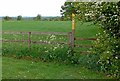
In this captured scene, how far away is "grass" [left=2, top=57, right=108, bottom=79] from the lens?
1079 cm

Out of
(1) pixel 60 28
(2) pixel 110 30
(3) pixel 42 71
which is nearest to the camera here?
(2) pixel 110 30

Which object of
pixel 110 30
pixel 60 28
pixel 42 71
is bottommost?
pixel 60 28

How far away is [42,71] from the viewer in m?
11.6

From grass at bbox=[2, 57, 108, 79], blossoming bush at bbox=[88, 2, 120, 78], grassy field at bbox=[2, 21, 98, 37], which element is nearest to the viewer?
blossoming bush at bbox=[88, 2, 120, 78]

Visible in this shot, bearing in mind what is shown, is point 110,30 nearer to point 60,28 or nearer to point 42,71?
point 42,71

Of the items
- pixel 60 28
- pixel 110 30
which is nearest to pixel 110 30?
pixel 110 30

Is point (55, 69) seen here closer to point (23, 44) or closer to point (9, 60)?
point (9, 60)

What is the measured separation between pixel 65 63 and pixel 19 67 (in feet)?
7.23

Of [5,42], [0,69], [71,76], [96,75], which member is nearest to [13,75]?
[0,69]

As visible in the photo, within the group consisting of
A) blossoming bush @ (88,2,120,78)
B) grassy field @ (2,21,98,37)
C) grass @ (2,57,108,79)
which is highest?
blossoming bush @ (88,2,120,78)

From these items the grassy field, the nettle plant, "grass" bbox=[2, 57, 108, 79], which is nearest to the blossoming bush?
the nettle plant

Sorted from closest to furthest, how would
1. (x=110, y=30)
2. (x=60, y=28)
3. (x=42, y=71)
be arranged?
(x=110, y=30), (x=42, y=71), (x=60, y=28)

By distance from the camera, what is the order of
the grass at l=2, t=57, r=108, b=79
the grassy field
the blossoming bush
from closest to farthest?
the blossoming bush → the grass at l=2, t=57, r=108, b=79 → the grassy field

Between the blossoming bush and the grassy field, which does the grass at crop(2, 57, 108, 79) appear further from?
the grassy field
